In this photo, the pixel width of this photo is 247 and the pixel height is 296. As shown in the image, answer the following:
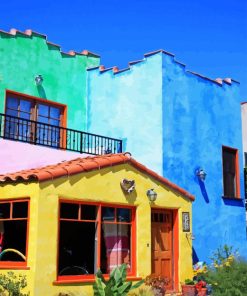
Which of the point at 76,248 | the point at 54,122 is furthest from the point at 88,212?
the point at 54,122

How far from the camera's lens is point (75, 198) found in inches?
481

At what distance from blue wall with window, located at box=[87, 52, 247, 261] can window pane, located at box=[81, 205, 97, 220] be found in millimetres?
4648

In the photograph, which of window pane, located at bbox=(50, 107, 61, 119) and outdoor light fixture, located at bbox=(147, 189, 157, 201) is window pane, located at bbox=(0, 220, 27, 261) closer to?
outdoor light fixture, located at bbox=(147, 189, 157, 201)

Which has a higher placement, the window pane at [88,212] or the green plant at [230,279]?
the window pane at [88,212]

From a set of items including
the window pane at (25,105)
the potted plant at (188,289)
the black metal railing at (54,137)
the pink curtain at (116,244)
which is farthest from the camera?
the window pane at (25,105)

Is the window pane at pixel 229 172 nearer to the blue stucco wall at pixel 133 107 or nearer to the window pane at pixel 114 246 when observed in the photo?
the blue stucco wall at pixel 133 107

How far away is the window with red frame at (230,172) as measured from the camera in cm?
1988

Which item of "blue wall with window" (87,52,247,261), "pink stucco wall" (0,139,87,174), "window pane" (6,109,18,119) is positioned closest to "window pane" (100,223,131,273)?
"pink stucco wall" (0,139,87,174)

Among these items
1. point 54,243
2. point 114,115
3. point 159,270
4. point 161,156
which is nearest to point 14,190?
point 54,243

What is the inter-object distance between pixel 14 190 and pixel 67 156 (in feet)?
14.0

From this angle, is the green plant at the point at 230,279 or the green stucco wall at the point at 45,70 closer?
the green plant at the point at 230,279

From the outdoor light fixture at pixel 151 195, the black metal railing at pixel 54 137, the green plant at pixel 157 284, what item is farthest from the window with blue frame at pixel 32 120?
the green plant at pixel 157 284

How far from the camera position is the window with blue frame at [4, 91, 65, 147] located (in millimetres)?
16312

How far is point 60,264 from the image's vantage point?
12148 millimetres
